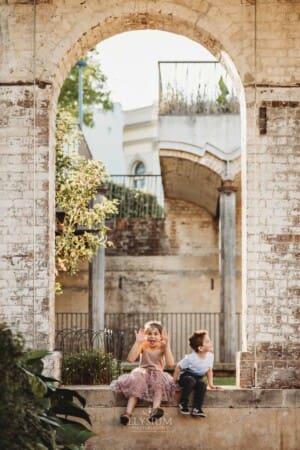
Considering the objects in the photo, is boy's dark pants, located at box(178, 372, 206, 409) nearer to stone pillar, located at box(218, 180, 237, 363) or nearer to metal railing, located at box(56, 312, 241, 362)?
stone pillar, located at box(218, 180, 237, 363)

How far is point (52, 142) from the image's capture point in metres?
11.4

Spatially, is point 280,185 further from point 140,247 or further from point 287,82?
point 140,247

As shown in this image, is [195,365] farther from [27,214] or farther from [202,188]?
[202,188]

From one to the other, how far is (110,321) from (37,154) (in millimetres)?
11214

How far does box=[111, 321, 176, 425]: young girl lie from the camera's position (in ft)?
34.5

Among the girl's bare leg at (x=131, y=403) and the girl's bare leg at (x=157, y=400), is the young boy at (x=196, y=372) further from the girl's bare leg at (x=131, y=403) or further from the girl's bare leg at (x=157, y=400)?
the girl's bare leg at (x=131, y=403)

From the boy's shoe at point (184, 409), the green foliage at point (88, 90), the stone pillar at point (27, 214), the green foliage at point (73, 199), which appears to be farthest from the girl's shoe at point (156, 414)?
the green foliage at point (88, 90)

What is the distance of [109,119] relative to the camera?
39062 mm

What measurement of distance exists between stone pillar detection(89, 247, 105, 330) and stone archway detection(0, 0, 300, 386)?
314 inches

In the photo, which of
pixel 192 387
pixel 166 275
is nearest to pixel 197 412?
pixel 192 387

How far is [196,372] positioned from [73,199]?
19.9 ft

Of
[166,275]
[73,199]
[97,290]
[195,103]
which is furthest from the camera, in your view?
[166,275]

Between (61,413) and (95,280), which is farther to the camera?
(95,280)

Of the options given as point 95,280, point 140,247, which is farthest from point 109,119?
point 95,280
